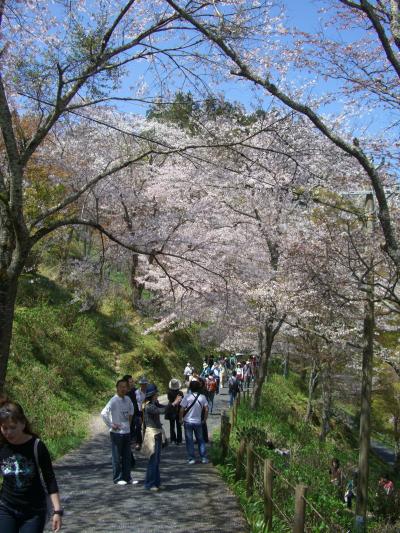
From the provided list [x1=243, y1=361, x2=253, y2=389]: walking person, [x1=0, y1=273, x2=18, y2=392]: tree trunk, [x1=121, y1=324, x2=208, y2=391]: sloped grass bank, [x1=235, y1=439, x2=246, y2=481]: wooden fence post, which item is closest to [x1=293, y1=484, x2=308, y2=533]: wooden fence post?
[x1=235, y1=439, x2=246, y2=481]: wooden fence post

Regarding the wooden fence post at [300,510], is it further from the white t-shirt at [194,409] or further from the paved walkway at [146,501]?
the white t-shirt at [194,409]

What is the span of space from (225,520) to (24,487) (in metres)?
3.58

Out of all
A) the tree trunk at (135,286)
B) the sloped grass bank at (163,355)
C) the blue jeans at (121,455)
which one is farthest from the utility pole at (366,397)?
the tree trunk at (135,286)

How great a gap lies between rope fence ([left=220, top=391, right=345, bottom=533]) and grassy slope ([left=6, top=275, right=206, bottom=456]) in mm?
3370

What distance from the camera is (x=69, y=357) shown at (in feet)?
53.3

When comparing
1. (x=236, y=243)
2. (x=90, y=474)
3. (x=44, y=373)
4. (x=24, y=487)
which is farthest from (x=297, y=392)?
(x=24, y=487)

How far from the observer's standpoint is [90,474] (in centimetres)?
824

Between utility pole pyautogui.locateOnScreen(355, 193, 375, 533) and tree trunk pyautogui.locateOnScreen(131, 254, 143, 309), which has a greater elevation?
tree trunk pyautogui.locateOnScreen(131, 254, 143, 309)

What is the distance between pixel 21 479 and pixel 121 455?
13.5 ft

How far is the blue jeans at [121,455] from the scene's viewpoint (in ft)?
23.7

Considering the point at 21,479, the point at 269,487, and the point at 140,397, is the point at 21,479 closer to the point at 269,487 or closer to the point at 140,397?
the point at 269,487

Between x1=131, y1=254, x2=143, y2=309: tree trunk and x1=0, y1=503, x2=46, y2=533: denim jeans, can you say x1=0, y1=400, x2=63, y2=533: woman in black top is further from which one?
x1=131, y1=254, x2=143, y2=309: tree trunk

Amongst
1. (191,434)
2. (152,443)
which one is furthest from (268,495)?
(191,434)

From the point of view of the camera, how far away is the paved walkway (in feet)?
19.4
